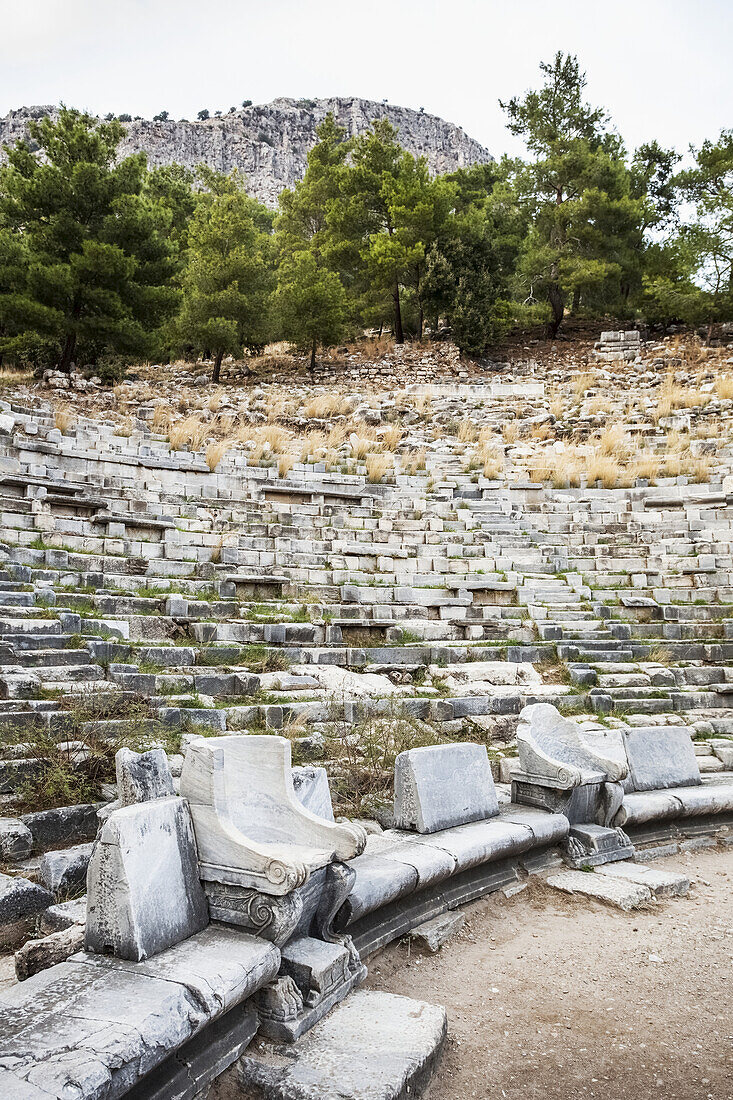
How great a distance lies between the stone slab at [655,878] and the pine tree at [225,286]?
20459 millimetres

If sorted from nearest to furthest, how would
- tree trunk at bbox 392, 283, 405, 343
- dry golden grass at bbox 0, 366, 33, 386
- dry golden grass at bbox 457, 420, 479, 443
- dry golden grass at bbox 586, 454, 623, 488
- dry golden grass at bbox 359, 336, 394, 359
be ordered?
dry golden grass at bbox 586, 454, 623, 488 → dry golden grass at bbox 457, 420, 479, 443 → dry golden grass at bbox 0, 366, 33, 386 → dry golden grass at bbox 359, 336, 394, 359 → tree trunk at bbox 392, 283, 405, 343

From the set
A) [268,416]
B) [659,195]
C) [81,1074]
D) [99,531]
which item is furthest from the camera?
[659,195]

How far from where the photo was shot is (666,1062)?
2838 millimetres

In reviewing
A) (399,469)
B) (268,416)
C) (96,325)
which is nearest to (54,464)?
(399,469)

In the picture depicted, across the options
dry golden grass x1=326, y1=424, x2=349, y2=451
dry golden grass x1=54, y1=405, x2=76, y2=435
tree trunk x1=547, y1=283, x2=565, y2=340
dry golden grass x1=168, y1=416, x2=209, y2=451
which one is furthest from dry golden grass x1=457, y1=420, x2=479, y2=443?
tree trunk x1=547, y1=283, x2=565, y2=340

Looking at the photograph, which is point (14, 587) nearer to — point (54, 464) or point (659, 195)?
point (54, 464)

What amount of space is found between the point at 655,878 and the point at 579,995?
164 cm

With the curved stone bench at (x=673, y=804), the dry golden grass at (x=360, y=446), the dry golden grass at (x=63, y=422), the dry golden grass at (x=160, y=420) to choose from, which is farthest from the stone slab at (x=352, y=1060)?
the dry golden grass at (x=160, y=420)

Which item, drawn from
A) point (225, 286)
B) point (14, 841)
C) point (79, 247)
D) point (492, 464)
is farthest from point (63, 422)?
point (225, 286)

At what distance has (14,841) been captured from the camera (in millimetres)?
3771

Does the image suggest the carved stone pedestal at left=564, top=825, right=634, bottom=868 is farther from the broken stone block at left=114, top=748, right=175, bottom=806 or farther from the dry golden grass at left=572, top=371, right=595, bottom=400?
the dry golden grass at left=572, top=371, right=595, bottom=400

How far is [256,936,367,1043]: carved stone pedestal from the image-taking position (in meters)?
2.76

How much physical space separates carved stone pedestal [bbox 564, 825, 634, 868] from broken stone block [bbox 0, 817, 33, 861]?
3516 mm

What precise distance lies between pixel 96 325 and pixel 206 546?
11.6 metres
